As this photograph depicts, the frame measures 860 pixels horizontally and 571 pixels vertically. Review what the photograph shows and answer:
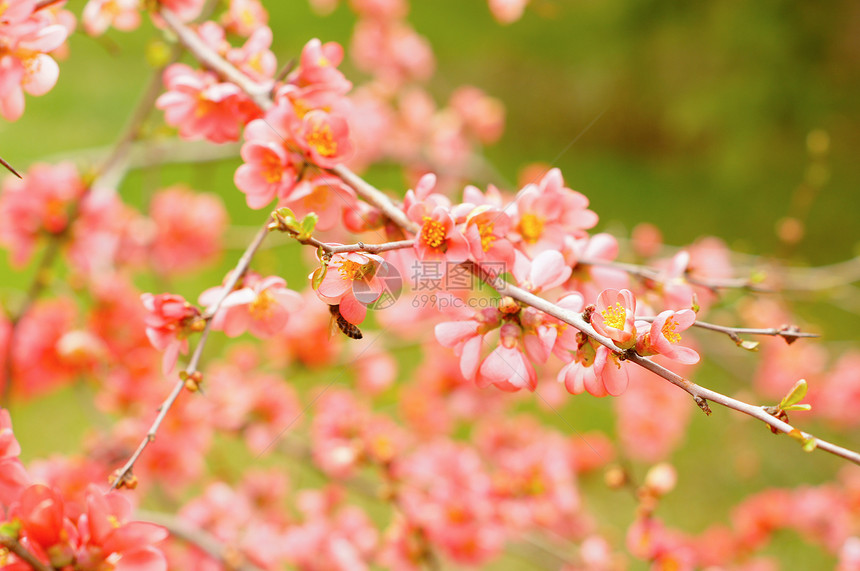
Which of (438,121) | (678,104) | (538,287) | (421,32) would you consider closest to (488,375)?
(538,287)

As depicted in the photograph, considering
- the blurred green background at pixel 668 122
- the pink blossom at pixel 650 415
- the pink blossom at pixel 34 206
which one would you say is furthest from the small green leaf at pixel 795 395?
the blurred green background at pixel 668 122

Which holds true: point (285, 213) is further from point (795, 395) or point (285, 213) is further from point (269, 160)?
point (795, 395)

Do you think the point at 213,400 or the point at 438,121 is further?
the point at 438,121

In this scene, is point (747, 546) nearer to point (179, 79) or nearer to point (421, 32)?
point (179, 79)

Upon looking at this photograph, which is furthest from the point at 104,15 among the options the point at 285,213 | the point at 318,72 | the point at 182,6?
the point at 285,213

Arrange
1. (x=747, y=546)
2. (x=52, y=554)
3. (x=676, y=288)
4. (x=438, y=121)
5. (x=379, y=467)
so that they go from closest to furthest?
(x=52, y=554) → (x=676, y=288) → (x=379, y=467) → (x=747, y=546) → (x=438, y=121)

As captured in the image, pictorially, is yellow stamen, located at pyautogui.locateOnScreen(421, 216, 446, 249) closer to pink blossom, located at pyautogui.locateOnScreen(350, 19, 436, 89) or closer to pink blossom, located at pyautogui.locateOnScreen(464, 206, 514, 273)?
pink blossom, located at pyautogui.locateOnScreen(464, 206, 514, 273)

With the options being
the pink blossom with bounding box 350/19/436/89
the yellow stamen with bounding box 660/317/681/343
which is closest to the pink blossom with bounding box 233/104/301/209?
the yellow stamen with bounding box 660/317/681/343
